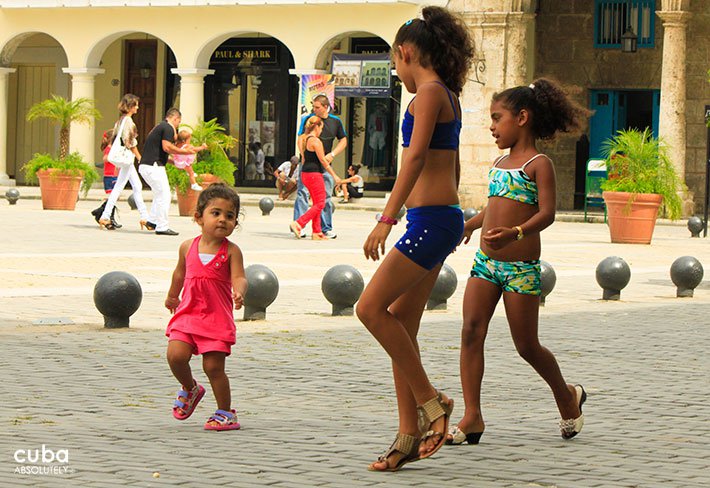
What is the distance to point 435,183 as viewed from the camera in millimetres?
6180

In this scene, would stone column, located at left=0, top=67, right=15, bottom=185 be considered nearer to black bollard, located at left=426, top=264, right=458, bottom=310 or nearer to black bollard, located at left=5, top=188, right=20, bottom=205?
black bollard, located at left=5, top=188, right=20, bottom=205

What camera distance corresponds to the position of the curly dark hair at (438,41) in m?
6.25

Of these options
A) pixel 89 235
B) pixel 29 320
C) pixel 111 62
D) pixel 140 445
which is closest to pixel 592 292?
pixel 29 320

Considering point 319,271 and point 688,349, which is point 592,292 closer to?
point 319,271

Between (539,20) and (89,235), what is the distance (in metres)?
17.1

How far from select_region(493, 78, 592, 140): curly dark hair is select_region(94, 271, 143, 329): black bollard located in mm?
4320

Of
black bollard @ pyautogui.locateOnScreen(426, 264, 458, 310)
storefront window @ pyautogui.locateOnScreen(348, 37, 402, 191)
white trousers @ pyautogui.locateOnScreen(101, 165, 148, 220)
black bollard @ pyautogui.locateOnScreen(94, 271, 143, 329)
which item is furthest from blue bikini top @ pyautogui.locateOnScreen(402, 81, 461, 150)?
storefront window @ pyautogui.locateOnScreen(348, 37, 402, 191)

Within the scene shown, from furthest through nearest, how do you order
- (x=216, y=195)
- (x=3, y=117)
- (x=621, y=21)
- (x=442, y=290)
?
1. (x=3, y=117)
2. (x=621, y=21)
3. (x=442, y=290)
4. (x=216, y=195)

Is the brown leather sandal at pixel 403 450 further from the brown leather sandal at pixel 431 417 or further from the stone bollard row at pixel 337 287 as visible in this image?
the stone bollard row at pixel 337 287

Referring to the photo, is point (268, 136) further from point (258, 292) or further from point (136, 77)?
point (258, 292)

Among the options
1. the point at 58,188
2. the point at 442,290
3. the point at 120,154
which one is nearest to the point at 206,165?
the point at 58,188

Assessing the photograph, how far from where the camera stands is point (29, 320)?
10836 millimetres

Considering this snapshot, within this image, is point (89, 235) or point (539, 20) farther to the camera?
point (539, 20)

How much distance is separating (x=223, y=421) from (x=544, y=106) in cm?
200
